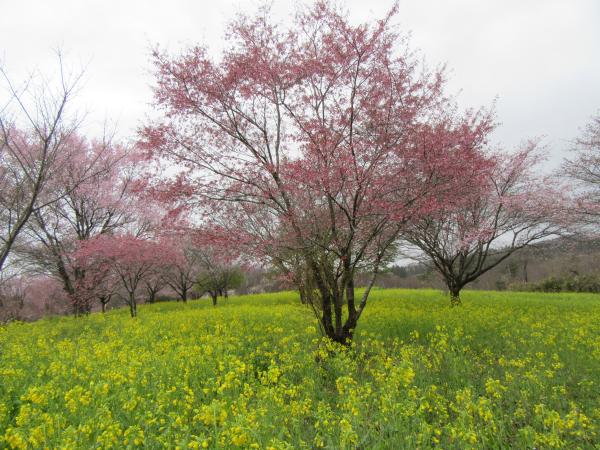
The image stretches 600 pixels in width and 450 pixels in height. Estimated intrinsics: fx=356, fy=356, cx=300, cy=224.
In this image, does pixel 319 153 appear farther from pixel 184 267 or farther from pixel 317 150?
pixel 184 267

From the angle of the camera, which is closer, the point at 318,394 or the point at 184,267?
the point at 318,394

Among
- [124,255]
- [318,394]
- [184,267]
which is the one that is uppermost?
[124,255]

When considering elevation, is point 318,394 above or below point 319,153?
below

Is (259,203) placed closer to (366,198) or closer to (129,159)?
(366,198)

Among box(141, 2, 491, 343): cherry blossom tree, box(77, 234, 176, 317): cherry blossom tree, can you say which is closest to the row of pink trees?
box(141, 2, 491, 343): cherry blossom tree

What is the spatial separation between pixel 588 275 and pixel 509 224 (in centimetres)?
1954

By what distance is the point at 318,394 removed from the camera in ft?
17.3

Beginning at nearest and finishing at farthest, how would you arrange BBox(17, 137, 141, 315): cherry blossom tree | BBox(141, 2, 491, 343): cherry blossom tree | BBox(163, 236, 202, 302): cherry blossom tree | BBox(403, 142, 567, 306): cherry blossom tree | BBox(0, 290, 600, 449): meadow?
BBox(0, 290, 600, 449): meadow
BBox(141, 2, 491, 343): cherry blossom tree
BBox(403, 142, 567, 306): cherry blossom tree
BBox(17, 137, 141, 315): cherry blossom tree
BBox(163, 236, 202, 302): cherry blossom tree

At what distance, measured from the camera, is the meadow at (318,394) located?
342 cm

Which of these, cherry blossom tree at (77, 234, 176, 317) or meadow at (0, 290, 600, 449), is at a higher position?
cherry blossom tree at (77, 234, 176, 317)

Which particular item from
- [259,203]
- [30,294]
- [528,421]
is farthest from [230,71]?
[30,294]

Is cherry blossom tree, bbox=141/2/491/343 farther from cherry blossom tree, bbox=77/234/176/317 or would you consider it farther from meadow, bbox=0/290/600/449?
cherry blossom tree, bbox=77/234/176/317

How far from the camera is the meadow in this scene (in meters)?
3.42

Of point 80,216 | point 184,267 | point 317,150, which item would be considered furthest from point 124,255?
point 317,150
